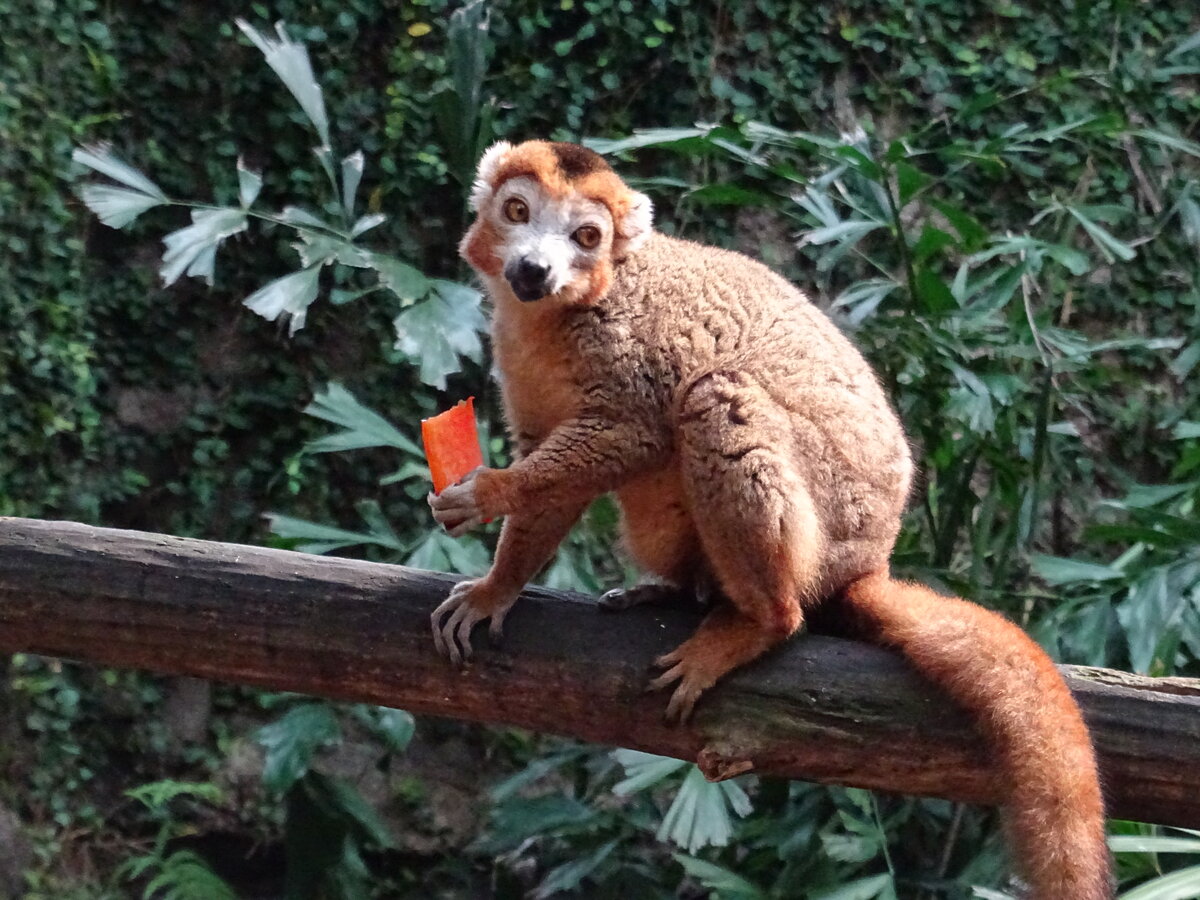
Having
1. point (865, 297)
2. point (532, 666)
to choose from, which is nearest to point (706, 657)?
point (532, 666)

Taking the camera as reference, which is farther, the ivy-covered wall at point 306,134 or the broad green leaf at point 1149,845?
the ivy-covered wall at point 306,134

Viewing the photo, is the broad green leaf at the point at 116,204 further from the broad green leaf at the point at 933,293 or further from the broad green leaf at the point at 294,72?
the broad green leaf at the point at 933,293

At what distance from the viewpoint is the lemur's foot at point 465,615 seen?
2.96 m

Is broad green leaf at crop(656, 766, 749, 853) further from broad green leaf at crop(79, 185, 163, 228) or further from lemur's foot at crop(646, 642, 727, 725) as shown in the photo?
broad green leaf at crop(79, 185, 163, 228)

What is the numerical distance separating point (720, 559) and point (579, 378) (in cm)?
68

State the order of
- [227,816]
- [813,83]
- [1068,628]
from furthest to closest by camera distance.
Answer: [813,83] < [227,816] < [1068,628]

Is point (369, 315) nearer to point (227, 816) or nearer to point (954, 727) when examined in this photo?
point (227, 816)

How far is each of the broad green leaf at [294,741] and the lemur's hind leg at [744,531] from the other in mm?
1853

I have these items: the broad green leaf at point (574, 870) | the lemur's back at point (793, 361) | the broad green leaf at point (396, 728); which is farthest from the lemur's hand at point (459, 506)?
the broad green leaf at point (574, 870)

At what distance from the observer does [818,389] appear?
3141mm

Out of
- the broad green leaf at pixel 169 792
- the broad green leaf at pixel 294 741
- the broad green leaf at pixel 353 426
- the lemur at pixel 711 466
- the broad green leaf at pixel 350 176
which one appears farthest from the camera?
the broad green leaf at pixel 169 792

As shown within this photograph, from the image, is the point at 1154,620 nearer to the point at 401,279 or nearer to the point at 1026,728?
the point at 1026,728

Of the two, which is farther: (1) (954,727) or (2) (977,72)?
(2) (977,72)

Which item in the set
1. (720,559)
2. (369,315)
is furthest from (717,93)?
(720,559)
